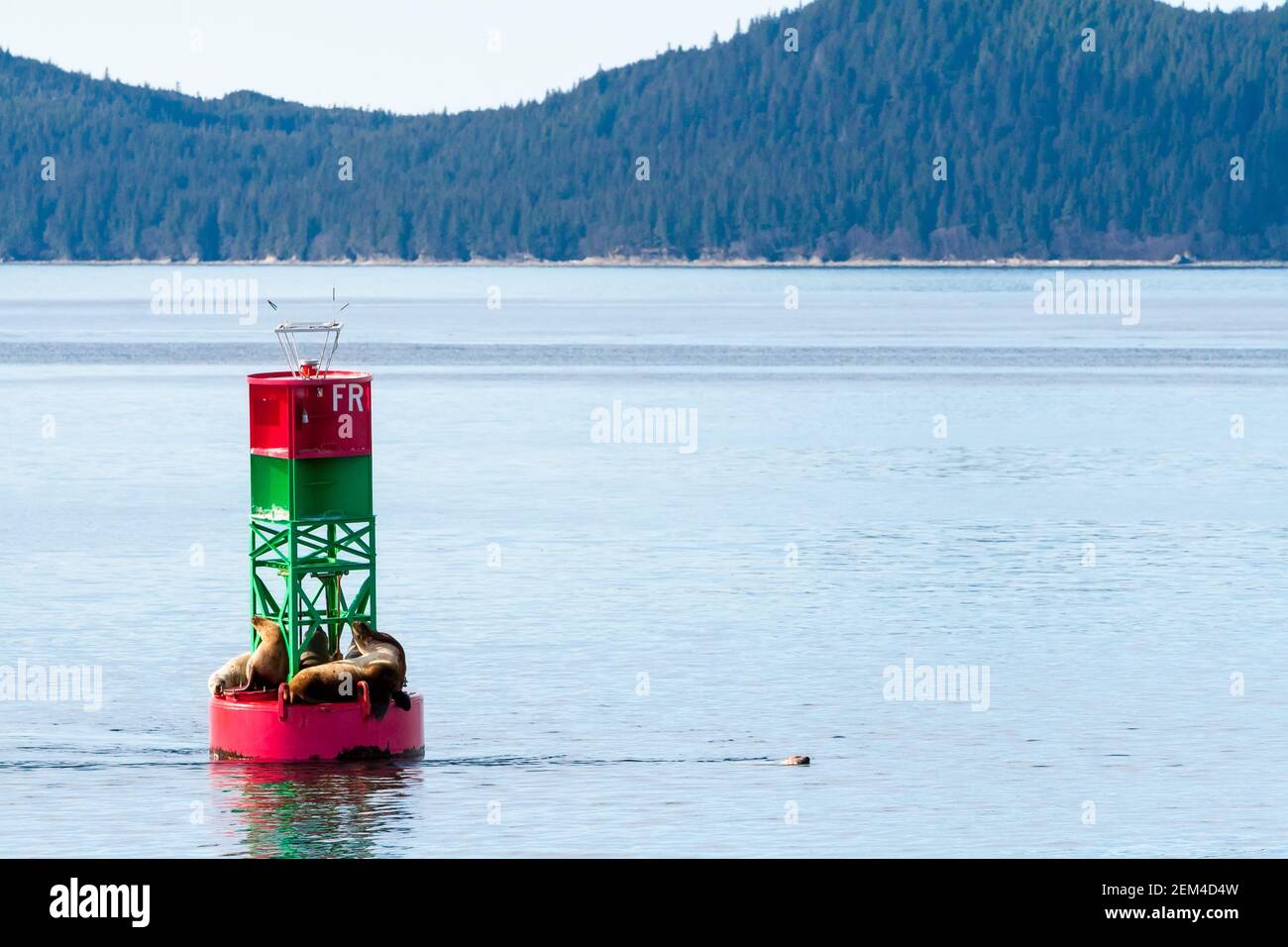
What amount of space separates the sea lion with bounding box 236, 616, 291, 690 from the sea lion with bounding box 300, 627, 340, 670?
0.25 m

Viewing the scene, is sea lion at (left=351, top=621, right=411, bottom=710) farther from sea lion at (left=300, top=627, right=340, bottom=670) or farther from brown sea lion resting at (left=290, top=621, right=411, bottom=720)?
sea lion at (left=300, top=627, right=340, bottom=670)

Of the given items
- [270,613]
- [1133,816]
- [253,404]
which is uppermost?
[253,404]

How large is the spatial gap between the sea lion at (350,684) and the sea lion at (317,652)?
1.64 ft

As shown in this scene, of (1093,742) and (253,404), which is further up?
(253,404)

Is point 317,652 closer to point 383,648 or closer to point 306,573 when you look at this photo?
point 383,648

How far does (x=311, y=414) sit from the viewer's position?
28.7 m

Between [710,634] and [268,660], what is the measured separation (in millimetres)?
14184

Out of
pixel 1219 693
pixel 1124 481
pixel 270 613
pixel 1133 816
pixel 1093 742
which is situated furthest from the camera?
pixel 1124 481

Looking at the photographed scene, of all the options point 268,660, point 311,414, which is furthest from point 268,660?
point 311,414
